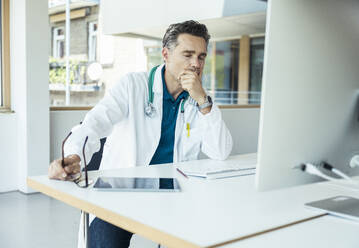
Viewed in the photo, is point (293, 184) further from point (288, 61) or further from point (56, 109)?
point (56, 109)

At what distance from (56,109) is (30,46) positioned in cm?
69

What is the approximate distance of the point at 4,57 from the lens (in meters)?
4.11

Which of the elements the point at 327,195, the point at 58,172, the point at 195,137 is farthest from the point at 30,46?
the point at 327,195

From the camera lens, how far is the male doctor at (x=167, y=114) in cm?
180

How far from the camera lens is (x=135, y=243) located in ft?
8.76

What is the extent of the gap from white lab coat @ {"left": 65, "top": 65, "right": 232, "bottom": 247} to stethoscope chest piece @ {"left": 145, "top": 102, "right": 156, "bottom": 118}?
15mm

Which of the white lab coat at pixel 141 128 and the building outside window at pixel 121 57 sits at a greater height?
the building outside window at pixel 121 57

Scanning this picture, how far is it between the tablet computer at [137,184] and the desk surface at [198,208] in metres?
0.03

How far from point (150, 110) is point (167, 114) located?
0.11 meters

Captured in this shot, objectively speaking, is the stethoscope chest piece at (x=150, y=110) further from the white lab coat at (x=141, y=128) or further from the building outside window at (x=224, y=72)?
the building outside window at (x=224, y=72)

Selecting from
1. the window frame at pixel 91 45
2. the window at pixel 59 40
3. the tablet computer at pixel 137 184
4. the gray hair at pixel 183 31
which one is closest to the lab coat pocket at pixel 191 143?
the gray hair at pixel 183 31

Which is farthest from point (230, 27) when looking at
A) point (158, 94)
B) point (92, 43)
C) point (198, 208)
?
point (198, 208)

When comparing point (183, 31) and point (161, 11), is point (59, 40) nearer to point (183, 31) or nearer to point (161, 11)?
point (161, 11)

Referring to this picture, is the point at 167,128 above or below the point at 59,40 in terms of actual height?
below
